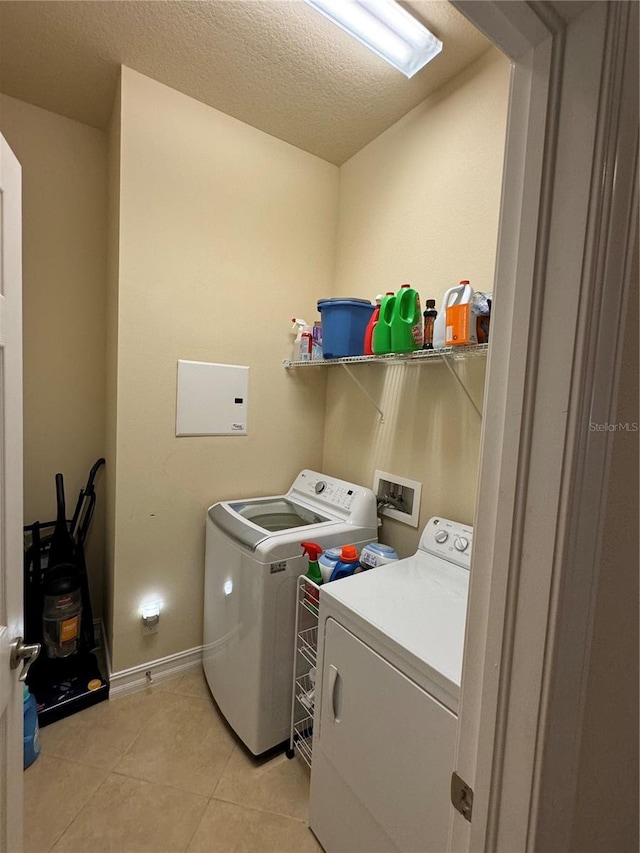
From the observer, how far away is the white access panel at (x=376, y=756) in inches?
36.2

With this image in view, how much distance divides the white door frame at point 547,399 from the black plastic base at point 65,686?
6.27 ft

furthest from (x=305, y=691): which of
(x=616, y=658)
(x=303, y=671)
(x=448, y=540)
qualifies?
(x=616, y=658)

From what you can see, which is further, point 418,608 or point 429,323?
point 429,323

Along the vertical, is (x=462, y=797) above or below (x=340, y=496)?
below

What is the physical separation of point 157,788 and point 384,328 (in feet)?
6.51

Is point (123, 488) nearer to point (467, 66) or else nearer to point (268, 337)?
point (268, 337)

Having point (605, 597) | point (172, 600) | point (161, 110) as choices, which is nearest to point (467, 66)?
point (161, 110)

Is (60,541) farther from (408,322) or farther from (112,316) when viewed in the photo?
(408,322)

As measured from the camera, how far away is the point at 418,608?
1.19 m

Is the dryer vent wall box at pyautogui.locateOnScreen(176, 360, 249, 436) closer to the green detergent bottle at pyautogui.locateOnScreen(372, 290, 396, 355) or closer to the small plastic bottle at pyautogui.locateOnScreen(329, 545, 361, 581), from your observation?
the green detergent bottle at pyautogui.locateOnScreen(372, 290, 396, 355)

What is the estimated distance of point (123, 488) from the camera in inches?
73.4

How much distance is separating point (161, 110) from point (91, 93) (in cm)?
39

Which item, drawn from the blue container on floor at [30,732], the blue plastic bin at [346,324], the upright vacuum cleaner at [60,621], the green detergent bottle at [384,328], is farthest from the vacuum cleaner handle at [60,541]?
the green detergent bottle at [384,328]

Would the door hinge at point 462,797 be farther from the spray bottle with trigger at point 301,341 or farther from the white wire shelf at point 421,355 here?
the spray bottle with trigger at point 301,341
